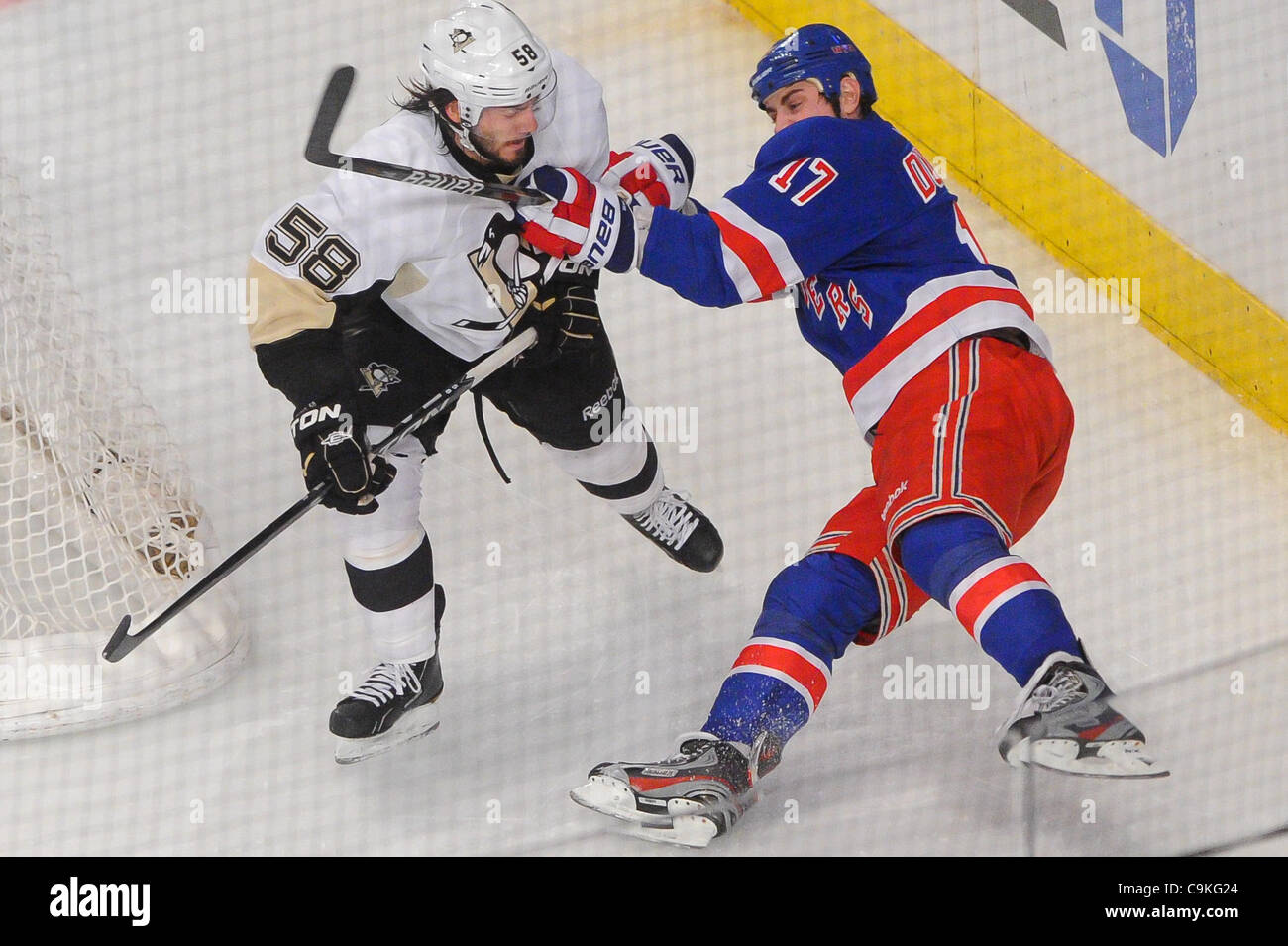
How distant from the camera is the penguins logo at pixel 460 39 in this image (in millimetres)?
2080

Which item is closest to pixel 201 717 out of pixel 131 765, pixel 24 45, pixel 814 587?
pixel 131 765

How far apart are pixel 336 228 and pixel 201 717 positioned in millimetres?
799

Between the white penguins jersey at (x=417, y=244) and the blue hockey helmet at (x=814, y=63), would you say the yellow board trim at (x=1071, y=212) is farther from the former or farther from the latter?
the white penguins jersey at (x=417, y=244)

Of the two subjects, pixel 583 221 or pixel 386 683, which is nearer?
pixel 583 221

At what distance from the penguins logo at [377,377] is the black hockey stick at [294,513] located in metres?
0.06

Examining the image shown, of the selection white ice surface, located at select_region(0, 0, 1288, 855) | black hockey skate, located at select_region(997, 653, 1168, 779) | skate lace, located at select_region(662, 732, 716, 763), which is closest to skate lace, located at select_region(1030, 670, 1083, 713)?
black hockey skate, located at select_region(997, 653, 1168, 779)

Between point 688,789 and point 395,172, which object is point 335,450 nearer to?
point 395,172

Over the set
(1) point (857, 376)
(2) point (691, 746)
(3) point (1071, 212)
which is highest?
(3) point (1071, 212)

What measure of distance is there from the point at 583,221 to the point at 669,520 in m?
→ 0.77

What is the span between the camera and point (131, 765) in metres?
2.38

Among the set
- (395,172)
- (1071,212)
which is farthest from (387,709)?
(1071,212)

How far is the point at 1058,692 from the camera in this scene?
1.87m

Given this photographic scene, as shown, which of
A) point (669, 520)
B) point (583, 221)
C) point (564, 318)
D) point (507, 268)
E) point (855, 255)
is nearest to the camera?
point (583, 221)
